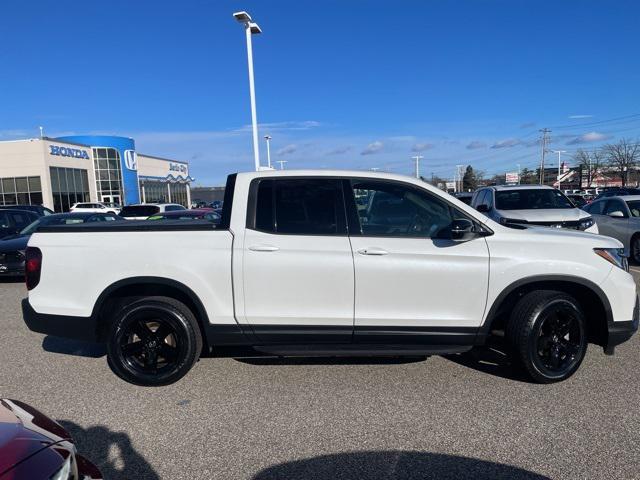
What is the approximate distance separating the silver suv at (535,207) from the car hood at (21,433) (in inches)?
329

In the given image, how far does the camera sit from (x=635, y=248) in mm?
10656

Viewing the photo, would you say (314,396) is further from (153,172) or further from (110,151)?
(153,172)

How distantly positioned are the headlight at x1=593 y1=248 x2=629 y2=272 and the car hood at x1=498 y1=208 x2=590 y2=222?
16.9 ft

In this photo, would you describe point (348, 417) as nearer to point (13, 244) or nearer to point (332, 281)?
point (332, 281)

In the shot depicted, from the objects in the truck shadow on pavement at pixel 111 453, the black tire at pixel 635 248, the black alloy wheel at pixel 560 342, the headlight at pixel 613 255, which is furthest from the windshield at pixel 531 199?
the truck shadow on pavement at pixel 111 453

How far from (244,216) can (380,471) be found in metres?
2.30

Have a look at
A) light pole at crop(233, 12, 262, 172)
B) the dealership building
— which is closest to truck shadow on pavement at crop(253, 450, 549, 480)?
light pole at crop(233, 12, 262, 172)

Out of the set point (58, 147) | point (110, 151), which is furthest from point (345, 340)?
point (110, 151)

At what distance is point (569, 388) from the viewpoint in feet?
13.7

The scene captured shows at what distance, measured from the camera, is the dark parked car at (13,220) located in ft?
41.1

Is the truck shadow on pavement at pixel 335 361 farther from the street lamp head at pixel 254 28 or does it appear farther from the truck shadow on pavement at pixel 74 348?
the street lamp head at pixel 254 28

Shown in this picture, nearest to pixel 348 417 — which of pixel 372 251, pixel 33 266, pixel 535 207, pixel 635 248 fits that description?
pixel 372 251

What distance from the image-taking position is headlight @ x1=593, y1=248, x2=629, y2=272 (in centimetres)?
423

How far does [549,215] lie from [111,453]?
28.6 feet
